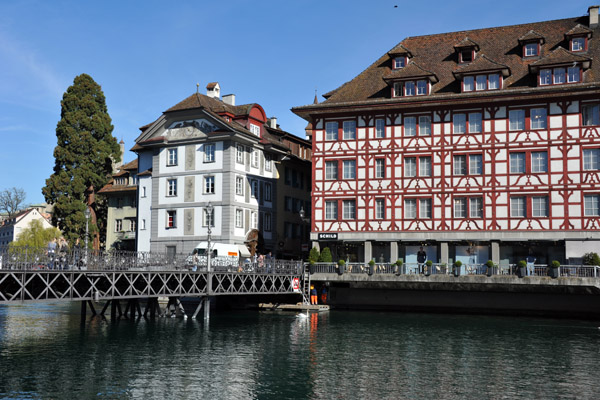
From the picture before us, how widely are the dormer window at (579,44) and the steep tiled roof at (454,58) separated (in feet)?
2.11

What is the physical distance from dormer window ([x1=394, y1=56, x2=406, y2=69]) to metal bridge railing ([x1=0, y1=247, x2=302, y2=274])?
18.2m

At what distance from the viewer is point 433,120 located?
174 feet

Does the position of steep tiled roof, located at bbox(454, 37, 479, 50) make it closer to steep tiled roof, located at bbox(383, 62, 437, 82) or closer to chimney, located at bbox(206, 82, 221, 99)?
A: steep tiled roof, located at bbox(383, 62, 437, 82)

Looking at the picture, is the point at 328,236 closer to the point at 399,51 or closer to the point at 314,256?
the point at 314,256

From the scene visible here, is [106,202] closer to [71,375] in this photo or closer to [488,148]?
[488,148]

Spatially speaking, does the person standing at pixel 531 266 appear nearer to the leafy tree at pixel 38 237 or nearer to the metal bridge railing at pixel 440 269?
the metal bridge railing at pixel 440 269

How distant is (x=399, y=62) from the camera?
186 feet

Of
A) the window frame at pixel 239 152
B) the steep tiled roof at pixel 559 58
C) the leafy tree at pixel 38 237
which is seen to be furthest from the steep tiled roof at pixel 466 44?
the leafy tree at pixel 38 237

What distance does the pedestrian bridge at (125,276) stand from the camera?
3182 cm

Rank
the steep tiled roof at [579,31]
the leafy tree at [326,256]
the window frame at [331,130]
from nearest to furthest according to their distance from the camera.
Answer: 1. the steep tiled roof at [579,31]
2. the leafy tree at [326,256]
3. the window frame at [331,130]

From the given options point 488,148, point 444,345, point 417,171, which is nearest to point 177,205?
point 417,171

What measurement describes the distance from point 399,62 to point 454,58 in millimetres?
4410

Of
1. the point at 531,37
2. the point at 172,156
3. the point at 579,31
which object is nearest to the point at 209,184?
Result: the point at 172,156

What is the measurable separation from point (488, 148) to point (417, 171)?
5.55m
